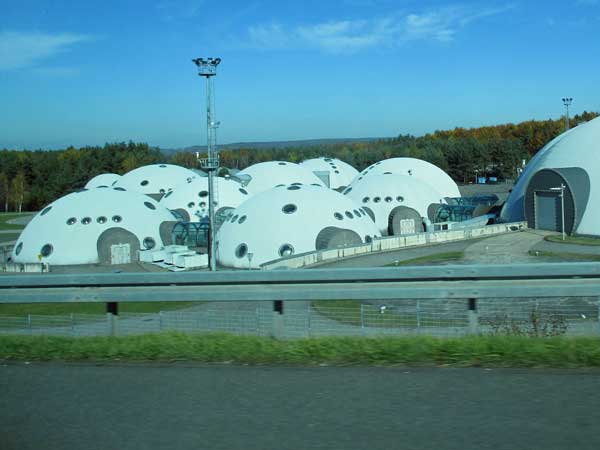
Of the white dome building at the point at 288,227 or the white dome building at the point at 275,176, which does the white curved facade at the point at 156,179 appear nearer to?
the white dome building at the point at 275,176

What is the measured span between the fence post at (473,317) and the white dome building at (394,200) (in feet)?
136

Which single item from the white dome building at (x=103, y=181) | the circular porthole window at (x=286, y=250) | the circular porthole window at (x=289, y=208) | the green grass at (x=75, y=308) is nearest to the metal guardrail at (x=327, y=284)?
the green grass at (x=75, y=308)

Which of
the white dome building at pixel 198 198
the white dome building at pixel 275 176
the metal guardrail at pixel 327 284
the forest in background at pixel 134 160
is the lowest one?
the metal guardrail at pixel 327 284


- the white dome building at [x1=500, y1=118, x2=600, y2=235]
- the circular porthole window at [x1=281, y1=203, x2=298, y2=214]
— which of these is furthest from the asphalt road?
the white dome building at [x1=500, y1=118, x2=600, y2=235]

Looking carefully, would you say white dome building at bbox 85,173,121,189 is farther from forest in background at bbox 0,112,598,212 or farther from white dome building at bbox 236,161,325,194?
white dome building at bbox 236,161,325,194

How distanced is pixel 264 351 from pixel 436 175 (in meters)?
65.0

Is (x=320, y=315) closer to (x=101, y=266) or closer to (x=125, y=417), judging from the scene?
(x=125, y=417)

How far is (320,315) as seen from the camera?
8805 millimetres

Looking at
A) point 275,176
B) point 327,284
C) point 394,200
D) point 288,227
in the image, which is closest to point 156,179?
point 275,176

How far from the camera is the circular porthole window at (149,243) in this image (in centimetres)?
4210

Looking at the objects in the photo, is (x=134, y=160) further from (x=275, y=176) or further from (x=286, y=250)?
(x=286, y=250)

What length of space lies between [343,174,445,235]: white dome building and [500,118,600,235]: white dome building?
22.4ft

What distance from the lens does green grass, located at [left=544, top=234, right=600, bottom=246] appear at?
3731 centimetres

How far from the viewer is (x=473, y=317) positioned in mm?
6426
